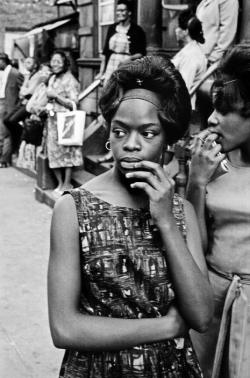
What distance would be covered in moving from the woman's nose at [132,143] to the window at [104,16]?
10203 millimetres

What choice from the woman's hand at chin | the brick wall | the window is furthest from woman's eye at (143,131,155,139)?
the brick wall

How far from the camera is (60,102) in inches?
314

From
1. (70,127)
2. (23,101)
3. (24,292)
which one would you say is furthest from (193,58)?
(23,101)

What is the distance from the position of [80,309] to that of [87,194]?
0.34 metres

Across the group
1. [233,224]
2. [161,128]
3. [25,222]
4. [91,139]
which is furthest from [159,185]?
[91,139]

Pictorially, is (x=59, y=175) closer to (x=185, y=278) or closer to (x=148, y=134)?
(x=148, y=134)

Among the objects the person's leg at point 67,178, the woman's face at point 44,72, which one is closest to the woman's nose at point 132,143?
the person's leg at point 67,178

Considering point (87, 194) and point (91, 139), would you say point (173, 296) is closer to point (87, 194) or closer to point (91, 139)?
point (87, 194)

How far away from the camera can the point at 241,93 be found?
6.53ft

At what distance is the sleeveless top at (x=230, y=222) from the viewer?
2.05 m

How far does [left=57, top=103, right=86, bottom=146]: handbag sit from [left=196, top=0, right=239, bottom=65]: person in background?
7.80 ft

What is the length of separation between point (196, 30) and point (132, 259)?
461cm

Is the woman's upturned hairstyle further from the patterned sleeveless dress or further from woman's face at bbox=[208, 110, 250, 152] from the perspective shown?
the patterned sleeveless dress

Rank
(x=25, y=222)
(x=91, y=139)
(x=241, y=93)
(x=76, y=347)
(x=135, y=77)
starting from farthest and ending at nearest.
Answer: (x=91, y=139), (x=25, y=222), (x=241, y=93), (x=135, y=77), (x=76, y=347)
